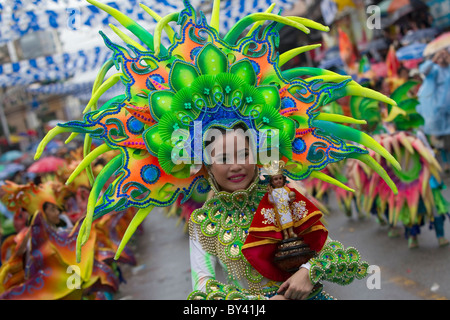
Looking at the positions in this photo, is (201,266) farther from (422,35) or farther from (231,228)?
(422,35)

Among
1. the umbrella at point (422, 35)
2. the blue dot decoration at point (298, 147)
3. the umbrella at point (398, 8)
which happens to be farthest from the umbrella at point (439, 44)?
the blue dot decoration at point (298, 147)

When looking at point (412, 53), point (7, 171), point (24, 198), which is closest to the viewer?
point (24, 198)

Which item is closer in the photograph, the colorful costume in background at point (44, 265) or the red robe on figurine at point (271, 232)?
the red robe on figurine at point (271, 232)

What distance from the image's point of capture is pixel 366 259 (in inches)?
223

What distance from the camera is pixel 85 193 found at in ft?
22.9

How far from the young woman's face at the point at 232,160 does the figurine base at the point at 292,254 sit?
380mm

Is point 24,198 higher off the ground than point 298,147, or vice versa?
point 298,147

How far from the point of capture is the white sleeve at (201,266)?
2373 mm

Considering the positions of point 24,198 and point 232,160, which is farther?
point 24,198

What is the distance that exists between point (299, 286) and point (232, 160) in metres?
0.64

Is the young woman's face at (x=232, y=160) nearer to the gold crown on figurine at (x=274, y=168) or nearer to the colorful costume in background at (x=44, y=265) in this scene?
the gold crown on figurine at (x=274, y=168)

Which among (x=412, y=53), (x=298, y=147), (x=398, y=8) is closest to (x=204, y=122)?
(x=298, y=147)

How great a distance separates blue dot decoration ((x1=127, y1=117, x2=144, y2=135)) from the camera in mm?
2486

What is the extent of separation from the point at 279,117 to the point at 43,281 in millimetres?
3047
